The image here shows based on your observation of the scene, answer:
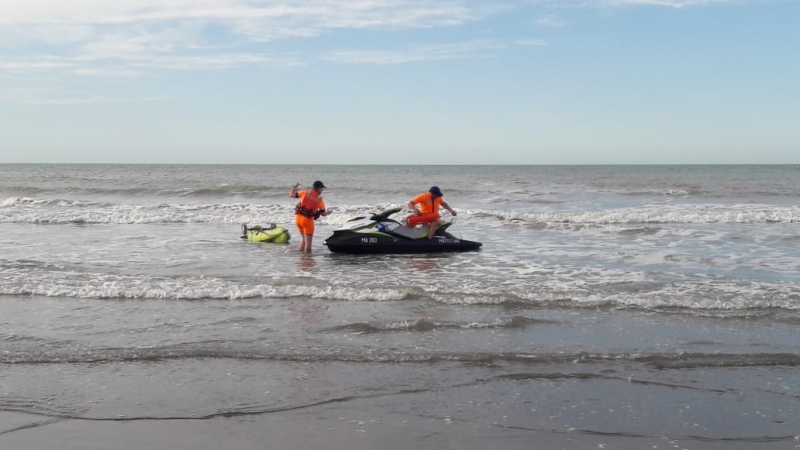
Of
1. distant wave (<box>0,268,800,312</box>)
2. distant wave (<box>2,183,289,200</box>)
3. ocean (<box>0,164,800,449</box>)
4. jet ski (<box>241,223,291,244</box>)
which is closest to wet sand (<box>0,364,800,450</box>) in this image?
ocean (<box>0,164,800,449</box>)

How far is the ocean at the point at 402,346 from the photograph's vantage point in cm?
511

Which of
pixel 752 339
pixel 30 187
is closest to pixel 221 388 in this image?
pixel 752 339

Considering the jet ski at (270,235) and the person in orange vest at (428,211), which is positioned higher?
the person in orange vest at (428,211)

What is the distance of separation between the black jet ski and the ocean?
362mm

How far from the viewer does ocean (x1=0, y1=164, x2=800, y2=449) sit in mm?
5105

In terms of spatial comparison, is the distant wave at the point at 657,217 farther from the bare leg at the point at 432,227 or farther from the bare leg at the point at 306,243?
the bare leg at the point at 306,243

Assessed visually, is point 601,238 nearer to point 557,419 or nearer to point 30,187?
point 557,419

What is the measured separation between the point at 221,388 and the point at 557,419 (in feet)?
8.90

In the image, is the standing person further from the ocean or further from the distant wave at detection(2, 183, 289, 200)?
the distant wave at detection(2, 183, 289, 200)

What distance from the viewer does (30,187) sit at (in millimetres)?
38219

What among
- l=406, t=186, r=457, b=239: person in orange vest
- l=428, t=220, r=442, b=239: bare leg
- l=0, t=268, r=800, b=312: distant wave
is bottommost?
l=0, t=268, r=800, b=312: distant wave

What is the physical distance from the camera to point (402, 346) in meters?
7.21

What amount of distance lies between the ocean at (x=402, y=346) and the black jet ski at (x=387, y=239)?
1.19 feet

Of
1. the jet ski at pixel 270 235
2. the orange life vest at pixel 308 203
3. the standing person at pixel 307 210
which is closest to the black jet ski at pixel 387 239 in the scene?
the standing person at pixel 307 210
